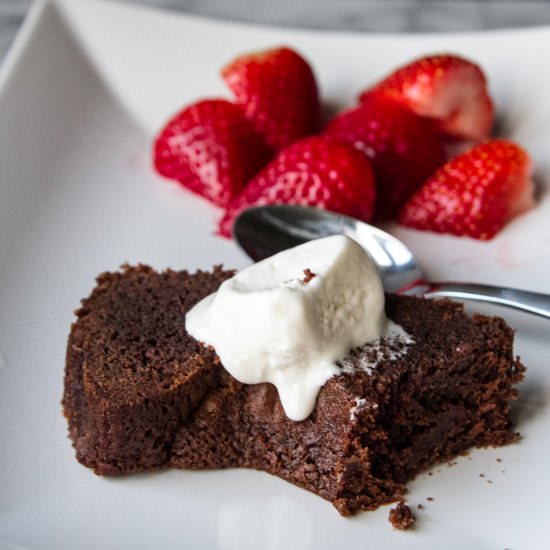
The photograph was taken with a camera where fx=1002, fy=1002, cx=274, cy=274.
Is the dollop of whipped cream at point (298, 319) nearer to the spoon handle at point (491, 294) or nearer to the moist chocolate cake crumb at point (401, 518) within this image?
the moist chocolate cake crumb at point (401, 518)

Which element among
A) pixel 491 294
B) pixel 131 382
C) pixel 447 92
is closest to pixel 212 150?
pixel 447 92

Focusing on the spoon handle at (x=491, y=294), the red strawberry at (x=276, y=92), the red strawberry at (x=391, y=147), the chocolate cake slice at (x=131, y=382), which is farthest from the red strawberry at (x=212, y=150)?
the chocolate cake slice at (x=131, y=382)

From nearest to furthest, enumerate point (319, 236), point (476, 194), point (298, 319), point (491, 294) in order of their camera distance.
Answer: point (298, 319) < point (491, 294) < point (319, 236) < point (476, 194)

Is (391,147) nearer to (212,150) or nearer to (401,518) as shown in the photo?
(212,150)

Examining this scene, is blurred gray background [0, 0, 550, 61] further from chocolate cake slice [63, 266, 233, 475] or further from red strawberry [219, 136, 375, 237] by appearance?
chocolate cake slice [63, 266, 233, 475]

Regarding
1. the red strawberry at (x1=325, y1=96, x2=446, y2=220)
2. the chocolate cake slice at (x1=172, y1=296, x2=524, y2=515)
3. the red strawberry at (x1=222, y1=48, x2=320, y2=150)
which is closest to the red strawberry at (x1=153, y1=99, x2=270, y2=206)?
the red strawberry at (x1=222, y1=48, x2=320, y2=150)

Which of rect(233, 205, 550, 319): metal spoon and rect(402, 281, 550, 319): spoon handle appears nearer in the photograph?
rect(402, 281, 550, 319): spoon handle
